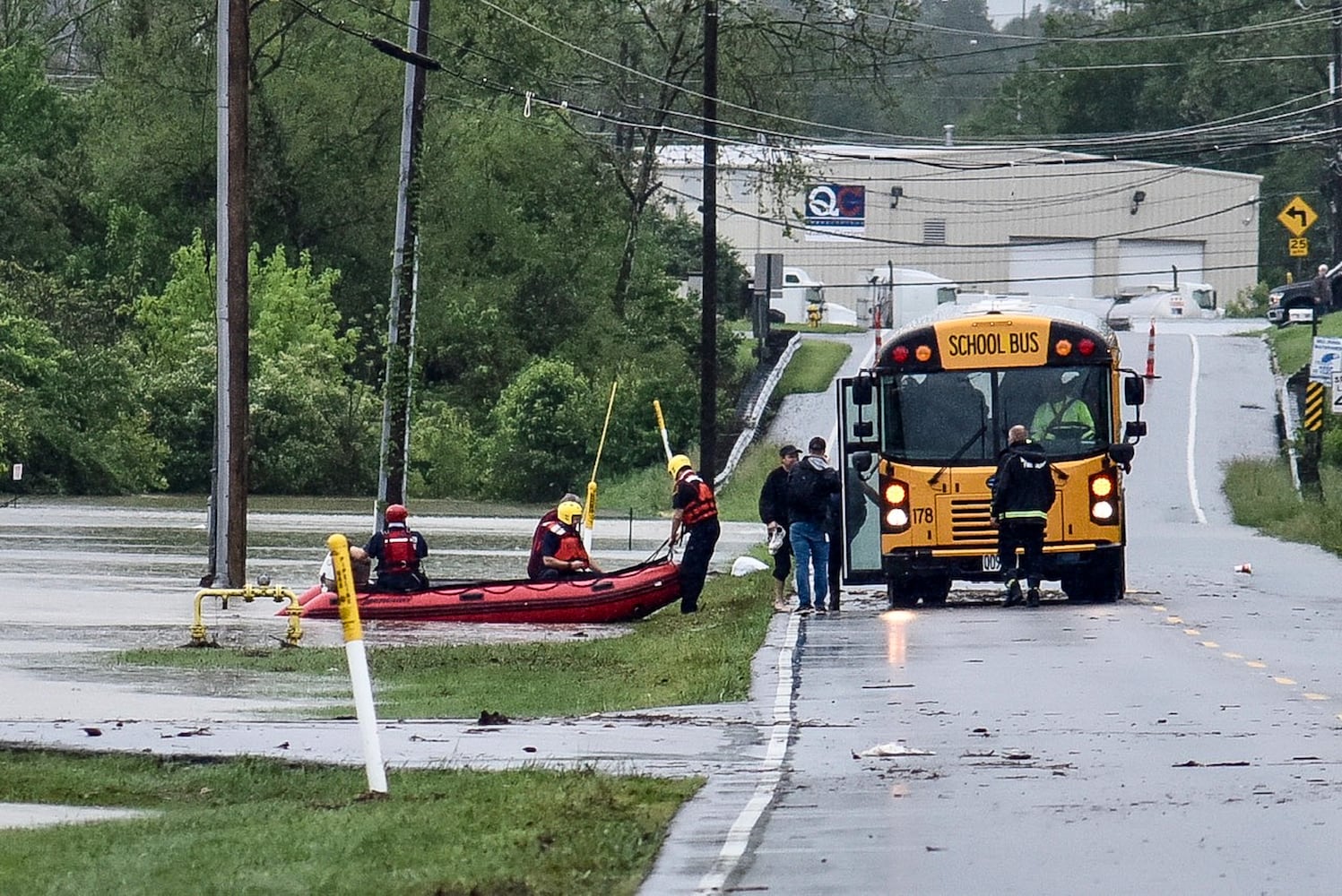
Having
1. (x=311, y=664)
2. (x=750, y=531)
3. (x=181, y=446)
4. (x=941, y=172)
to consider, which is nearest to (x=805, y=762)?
(x=311, y=664)

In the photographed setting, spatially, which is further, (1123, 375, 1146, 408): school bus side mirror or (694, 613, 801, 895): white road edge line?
(1123, 375, 1146, 408): school bus side mirror

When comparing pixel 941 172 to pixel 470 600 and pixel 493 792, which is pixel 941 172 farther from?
pixel 493 792

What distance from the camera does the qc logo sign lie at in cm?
8250

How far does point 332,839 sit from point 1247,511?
33.8 metres

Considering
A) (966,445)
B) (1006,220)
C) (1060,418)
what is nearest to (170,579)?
(966,445)

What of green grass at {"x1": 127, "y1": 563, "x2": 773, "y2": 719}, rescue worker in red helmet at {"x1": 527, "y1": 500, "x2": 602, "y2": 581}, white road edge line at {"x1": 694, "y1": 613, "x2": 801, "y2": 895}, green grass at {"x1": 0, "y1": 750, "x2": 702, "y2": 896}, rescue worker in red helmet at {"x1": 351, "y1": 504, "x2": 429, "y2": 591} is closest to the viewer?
green grass at {"x1": 0, "y1": 750, "x2": 702, "y2": 896}

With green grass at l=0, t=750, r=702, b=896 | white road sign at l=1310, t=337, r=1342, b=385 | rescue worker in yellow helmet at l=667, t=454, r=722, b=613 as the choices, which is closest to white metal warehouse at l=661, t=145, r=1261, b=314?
white road sign at l=1310, t=337, r=1342, b=385

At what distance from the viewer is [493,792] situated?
10906 mm

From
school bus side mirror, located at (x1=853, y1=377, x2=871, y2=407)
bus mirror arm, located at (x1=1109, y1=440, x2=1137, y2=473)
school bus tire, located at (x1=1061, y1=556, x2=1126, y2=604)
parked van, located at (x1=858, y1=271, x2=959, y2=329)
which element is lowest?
school bus tire, located at (x1=1061, y1=556, x2=1126, y2=604)

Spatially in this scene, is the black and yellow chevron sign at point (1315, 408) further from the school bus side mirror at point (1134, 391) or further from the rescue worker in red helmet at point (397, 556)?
the rescue worker in red helmet at point (397, 556)

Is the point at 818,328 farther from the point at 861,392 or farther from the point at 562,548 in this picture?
the point at 861,392

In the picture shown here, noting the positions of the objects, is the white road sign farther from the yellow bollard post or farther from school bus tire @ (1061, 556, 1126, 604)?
the yellow bollard post

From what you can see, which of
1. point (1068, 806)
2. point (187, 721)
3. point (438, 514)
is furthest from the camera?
point (438, 514)

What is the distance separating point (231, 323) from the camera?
24562 millimetres
